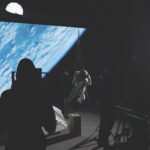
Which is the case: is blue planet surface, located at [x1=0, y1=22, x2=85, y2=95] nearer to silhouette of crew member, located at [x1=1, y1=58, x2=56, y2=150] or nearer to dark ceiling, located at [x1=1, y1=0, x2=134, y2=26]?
dark ceiling, located at [x1=1, y1=0, x2=134, y2=26]

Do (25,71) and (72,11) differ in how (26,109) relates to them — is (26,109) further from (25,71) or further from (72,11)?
(72,11)

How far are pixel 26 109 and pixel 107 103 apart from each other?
316 centimetres

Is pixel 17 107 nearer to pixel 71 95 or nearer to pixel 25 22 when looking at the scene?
pixel 25 22

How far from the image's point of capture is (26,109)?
2971mm

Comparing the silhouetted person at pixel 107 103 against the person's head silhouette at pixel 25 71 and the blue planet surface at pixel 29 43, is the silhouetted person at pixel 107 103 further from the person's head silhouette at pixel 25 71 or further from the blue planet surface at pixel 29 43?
the blue planet surface at pixel 29 43

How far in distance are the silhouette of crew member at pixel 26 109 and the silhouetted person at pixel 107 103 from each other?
10.0 feet

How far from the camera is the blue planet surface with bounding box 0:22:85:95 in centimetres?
906

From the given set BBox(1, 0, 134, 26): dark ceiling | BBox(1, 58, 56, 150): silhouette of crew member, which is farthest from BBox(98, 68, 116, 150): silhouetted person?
BBox(1, 0, 134, 26): dark ceiling

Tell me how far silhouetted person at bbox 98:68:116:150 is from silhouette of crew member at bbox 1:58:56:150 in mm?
3059

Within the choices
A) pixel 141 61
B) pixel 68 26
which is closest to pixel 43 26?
pixel 68 26

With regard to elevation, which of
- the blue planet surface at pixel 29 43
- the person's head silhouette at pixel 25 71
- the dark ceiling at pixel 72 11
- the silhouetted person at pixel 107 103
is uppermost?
the dark ceiling at pixel 72 11

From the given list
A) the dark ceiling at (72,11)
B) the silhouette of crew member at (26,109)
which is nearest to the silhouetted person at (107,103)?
the silhouette of crew member at (26,109)

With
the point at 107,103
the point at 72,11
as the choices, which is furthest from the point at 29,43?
the point at 107,103

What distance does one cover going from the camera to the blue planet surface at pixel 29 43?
9.06m
